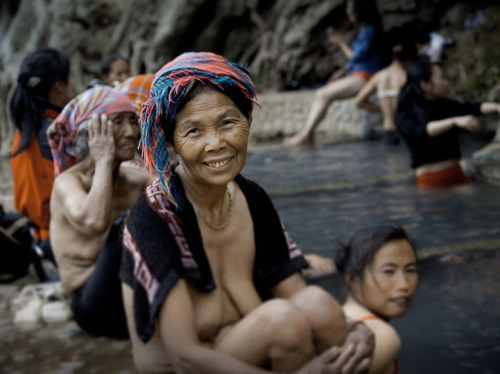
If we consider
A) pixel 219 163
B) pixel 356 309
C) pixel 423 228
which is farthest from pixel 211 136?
pixel 423 228

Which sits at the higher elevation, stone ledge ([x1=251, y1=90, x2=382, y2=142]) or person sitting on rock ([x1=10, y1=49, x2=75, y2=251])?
person sitting on rock ([x1=10, y1=49, x2=75, y2=251])

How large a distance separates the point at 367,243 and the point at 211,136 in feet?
3.23

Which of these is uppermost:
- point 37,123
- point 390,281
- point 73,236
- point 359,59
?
point 359,59

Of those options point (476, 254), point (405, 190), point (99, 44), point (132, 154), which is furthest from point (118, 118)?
point (99, 44)

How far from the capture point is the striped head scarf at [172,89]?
2006 mm

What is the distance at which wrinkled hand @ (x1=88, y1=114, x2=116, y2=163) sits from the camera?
10.0ft

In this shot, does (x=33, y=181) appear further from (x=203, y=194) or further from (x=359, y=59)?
(x=359, y=59)

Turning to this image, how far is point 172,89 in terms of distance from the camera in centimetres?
199

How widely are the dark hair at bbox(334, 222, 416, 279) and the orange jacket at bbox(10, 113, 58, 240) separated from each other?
2074 mm

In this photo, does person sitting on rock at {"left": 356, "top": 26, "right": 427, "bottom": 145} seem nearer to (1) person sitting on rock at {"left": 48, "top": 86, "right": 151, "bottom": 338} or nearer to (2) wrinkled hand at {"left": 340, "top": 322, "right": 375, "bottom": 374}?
(1) person sitting on rock at {"left": 48, "top": 86, "right": 151, "bottom": 338}

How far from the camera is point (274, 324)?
202cm

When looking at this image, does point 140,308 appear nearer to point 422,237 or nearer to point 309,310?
point 309,310

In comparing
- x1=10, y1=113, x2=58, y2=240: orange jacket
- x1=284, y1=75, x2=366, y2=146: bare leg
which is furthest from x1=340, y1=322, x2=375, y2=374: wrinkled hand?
x1=284, y1=75, x2=366, y2=146: bare leg

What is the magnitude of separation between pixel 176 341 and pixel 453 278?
82.1 inches
